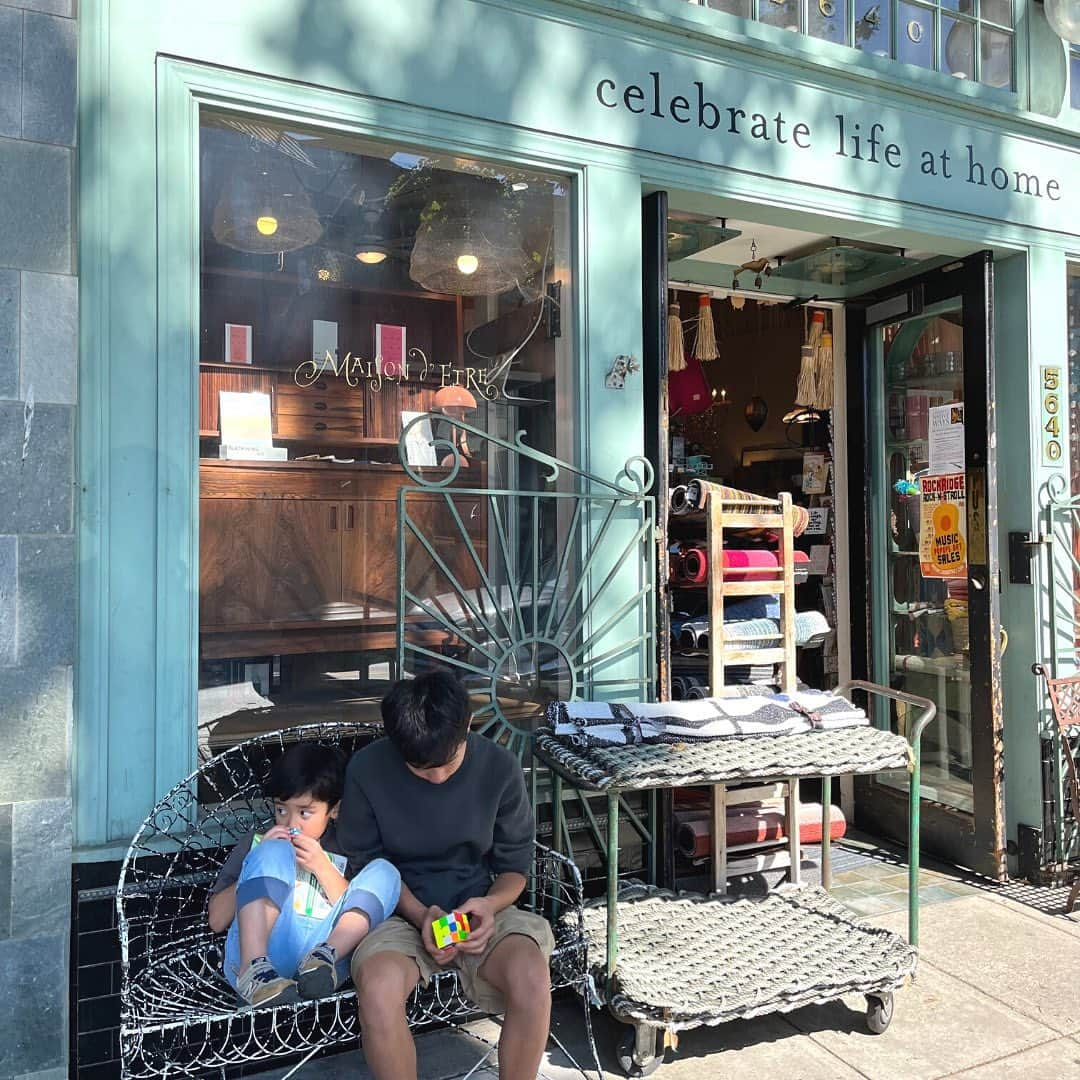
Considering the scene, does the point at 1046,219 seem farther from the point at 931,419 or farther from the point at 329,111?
the point at 329,111

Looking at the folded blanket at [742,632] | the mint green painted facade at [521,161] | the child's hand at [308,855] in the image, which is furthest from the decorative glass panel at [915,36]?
the child's hand at [308,855]

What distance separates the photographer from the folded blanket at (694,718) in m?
3.04

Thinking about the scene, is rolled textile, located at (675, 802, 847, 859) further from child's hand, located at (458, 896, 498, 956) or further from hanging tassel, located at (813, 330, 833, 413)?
hanging tassel, located at (813, 330, 833, 413)

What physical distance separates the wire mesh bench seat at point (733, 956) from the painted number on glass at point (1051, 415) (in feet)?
7.18

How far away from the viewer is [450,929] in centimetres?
239

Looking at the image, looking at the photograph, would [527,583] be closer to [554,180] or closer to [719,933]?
[719,933]

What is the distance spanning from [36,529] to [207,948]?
1162 mm

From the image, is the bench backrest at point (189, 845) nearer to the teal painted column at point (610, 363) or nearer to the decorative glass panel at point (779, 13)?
the teal painted column at point (610, 363)

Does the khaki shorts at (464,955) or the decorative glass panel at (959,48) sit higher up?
the decorative glass panel at (959,48)

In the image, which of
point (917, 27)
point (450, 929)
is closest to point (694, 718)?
point (450, 929)

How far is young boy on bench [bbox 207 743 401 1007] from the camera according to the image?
2.33 metres

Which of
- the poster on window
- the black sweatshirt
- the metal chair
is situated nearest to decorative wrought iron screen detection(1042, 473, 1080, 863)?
the metal chair

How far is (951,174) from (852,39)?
2.25ft

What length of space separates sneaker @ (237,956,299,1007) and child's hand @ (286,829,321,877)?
0.22 meters
